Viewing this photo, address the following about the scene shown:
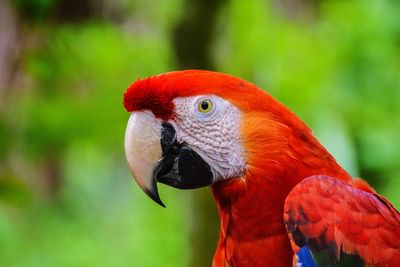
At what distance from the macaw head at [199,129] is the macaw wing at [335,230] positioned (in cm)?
11

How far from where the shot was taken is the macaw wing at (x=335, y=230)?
1.18 m

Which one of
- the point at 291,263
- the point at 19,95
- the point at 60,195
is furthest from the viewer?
the point at 60,195

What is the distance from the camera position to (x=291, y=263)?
1253 millimetres

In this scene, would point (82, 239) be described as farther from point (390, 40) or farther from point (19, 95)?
point (390, 40)

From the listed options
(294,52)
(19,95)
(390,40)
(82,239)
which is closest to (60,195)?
(82,239)

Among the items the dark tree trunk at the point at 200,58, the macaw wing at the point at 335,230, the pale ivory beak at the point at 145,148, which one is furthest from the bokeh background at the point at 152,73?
the macaw wing at the point at 335,230

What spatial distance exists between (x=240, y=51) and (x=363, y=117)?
0.63 meters

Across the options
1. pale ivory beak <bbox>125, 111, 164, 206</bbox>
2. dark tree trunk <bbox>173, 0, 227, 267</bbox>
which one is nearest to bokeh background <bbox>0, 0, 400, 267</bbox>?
→ dark tree trunk <bbox>173, 0, 227, 267</bbox>

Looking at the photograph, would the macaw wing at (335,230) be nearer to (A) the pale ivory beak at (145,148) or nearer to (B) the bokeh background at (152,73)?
(A) the pale ivory beak at (145,148)

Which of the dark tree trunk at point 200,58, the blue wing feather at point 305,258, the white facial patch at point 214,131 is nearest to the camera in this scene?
the blue wing feather at point 305,258

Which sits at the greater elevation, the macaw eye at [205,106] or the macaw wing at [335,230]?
the macaw eye at [205,106]

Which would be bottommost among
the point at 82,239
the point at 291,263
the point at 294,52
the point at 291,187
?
the point at 82,239

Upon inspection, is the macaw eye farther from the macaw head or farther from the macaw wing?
the macaw wing

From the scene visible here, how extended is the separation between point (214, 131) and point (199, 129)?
0.03 metres
